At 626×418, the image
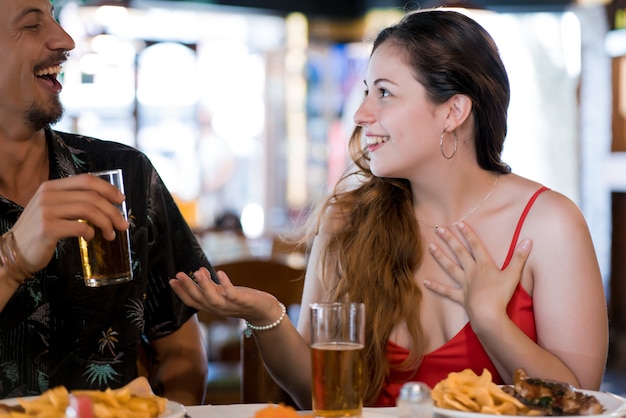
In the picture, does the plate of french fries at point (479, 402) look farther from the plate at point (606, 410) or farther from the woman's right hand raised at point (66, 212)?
the woman's right hand raised at point (66, 212)

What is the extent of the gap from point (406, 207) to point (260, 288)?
495 millimetres

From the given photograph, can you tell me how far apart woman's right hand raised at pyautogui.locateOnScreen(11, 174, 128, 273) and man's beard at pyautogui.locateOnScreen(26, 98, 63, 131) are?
17.3 inches

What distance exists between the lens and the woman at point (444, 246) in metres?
1.85

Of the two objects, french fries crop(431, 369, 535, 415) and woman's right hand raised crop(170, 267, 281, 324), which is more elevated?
woman's right hand raised crop(170, 267, 281, 324)

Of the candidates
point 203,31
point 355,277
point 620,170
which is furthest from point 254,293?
point 203,31

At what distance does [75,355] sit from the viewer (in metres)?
1.93

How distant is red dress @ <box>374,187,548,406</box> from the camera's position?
1960mm

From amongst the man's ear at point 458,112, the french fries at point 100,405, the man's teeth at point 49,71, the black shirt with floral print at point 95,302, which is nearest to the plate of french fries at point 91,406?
the french fries at point 100,405

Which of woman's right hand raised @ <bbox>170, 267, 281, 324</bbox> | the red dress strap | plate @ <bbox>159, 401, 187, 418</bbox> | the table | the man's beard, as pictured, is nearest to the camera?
plate @ <bbox>159, 401, 187, 418</bbox>

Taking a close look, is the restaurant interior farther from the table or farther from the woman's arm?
the table

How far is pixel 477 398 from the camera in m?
1.32

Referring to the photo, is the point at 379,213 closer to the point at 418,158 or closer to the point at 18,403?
the point at 418,158

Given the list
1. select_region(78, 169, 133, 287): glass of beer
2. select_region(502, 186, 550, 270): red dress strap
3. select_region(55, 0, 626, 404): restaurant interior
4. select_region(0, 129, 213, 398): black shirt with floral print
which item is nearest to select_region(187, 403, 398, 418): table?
select_region(78, 169, 133, 287): glass of beer

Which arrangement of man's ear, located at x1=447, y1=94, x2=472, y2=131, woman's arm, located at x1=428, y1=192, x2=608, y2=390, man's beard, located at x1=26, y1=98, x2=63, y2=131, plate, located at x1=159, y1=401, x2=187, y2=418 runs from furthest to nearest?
man's ear, located at x1=447, y1=94, x2=472, y2=131 < man's beard, located at x1=26, y1=98, x2=63, y2=131 < woman's arm, located at x1=428, y1=192, x2=608, y2=390 < plate, located at x1=159, y1=401, x2=187, y2=418
